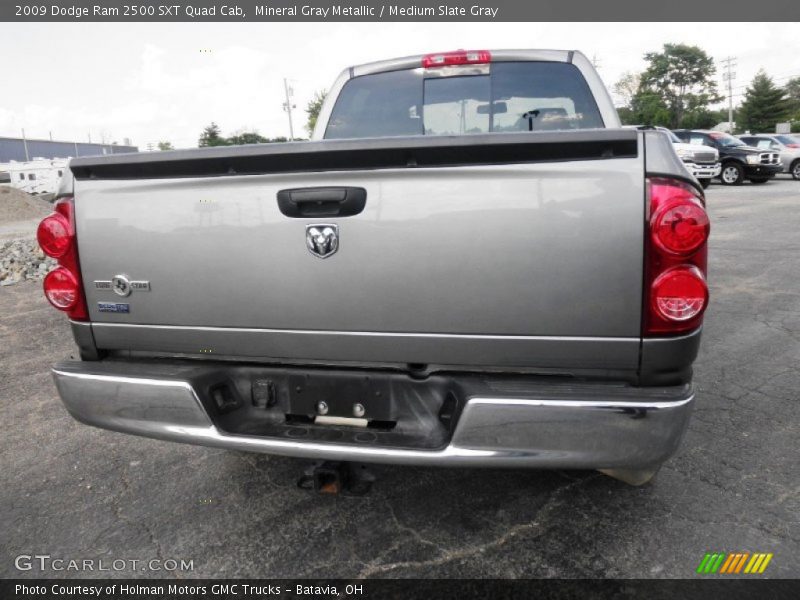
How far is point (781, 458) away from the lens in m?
2.88

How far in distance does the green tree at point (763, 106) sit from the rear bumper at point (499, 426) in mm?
77633

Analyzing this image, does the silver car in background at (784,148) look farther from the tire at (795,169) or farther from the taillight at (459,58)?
the taillight at (459,58)

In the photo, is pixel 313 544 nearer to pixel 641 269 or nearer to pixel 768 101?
pixel 641 269

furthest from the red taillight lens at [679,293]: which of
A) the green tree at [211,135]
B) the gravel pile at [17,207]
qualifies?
the green tree at [211,135]

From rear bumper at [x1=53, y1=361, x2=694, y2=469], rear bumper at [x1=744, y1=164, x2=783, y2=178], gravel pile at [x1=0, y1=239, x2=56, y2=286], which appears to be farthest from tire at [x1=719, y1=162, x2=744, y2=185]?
rear bumper at [x1=53, y1=361, x2=694, y2=469]

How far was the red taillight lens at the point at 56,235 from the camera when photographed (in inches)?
86.4

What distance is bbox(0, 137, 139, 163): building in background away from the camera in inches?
2450

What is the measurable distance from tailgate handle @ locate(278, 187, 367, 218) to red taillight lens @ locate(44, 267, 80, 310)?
3.13 ft

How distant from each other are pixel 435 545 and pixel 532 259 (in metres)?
1.27

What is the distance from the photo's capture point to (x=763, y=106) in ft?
215

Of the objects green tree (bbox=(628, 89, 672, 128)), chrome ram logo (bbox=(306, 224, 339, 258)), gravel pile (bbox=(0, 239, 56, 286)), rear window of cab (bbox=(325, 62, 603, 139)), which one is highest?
green tree (bbox=(628, 89, 672, 128))

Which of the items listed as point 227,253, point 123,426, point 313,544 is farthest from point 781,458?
point 123,426

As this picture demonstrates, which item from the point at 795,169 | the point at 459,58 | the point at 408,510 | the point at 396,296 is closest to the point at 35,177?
the point at 459,58

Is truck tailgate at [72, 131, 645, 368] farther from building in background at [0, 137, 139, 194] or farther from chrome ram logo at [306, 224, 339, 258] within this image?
building in background at [0, 137, 139, 194]
